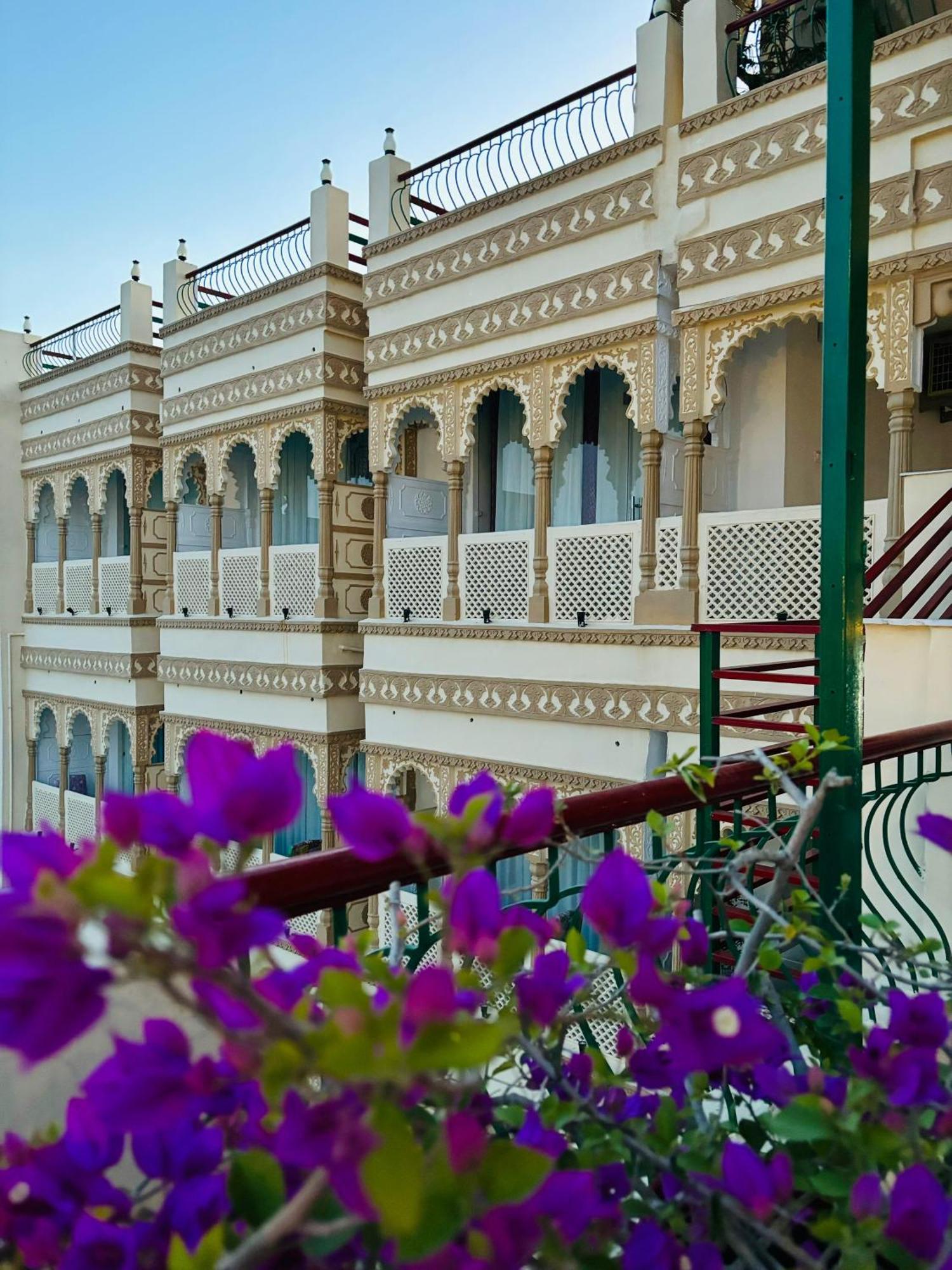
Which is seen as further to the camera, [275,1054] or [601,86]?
[601,86]

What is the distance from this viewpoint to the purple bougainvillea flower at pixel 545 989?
24.4 inches

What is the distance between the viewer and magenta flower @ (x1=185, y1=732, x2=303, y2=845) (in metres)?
0.48

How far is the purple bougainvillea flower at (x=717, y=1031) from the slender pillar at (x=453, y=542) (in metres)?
6.88

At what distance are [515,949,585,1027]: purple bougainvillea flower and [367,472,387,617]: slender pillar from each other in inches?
298

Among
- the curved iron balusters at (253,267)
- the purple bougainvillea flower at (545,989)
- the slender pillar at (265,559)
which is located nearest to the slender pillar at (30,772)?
the slender pillar at (265,559)

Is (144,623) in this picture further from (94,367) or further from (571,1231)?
(571,1231)

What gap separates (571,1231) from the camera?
51 cm

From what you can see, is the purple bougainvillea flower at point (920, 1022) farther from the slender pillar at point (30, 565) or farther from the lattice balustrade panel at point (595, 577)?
the slender pillar at point (30, 565)

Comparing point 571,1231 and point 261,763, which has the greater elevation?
point 261,763

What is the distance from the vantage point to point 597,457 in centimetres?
801

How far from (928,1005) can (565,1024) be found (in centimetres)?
29

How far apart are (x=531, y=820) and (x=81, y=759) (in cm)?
1471

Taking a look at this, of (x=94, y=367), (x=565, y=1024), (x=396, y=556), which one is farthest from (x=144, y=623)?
(x=565, y=1024)

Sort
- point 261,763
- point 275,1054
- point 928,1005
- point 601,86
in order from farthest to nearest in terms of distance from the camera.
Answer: point 601,86 → point 928,1005 → point 261,763 → point 275,1054
